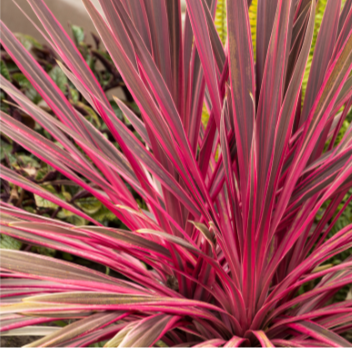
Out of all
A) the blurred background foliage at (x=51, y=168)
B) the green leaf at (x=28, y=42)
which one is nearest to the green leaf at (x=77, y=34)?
the blurred background foliage at (x=51, y=168)

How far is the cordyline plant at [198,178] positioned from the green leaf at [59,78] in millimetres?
522

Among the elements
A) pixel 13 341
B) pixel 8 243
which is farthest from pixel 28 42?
pixel 13 341

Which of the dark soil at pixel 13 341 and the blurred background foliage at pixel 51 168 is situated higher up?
the blurred background foliage at pixel 51 168

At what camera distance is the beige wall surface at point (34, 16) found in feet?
3.34

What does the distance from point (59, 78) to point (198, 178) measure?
796 mm

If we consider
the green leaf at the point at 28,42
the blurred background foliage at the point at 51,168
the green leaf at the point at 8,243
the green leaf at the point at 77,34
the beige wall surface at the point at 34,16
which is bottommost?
the green leaf at the point at 8,243

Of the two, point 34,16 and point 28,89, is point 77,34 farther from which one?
point 28,89

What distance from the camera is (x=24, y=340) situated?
60cm

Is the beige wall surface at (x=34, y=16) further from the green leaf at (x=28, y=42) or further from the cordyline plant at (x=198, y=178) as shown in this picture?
the cordyline plant at (x=198, y=178)

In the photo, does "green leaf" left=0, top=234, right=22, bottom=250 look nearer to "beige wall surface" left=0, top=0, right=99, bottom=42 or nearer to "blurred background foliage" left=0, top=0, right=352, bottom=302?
"blurred background foliage" left=0, top=0, right=352, bottom=302

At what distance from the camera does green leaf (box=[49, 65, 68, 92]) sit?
39.5 inches

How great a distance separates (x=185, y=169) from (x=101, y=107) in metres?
0.16

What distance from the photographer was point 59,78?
1009mm

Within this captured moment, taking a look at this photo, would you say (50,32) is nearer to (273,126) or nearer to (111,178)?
(111,178)
